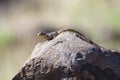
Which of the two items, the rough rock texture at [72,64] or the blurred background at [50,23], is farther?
the blurred background at [50,23]

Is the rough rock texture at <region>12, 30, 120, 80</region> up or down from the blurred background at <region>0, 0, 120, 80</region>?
down

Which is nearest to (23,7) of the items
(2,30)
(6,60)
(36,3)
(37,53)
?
(36,3)

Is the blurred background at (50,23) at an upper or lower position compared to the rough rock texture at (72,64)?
upper

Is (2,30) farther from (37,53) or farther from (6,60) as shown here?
(37,53)

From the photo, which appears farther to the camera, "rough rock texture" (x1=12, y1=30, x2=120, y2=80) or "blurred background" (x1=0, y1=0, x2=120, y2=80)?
"blurred background" (x1=0, y1=0, x2=120, y2=80)
